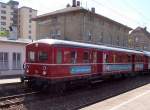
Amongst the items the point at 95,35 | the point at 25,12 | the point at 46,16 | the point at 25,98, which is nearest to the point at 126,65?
the point at 25,98

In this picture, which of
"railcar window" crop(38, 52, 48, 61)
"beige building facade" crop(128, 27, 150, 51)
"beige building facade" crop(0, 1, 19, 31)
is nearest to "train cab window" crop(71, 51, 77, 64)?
"railcar window" crop(38, 52, 48, 61)

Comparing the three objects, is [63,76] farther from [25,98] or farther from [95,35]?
[95,35]

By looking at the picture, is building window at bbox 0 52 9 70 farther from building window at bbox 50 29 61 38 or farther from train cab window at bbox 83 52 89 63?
building window at bbox 50 29 61 38

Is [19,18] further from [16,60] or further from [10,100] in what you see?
[10,100]

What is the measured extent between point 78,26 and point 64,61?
2252cm

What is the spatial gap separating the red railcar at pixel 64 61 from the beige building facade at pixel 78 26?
16992 millimetres

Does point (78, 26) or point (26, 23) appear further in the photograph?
point (26, 23)

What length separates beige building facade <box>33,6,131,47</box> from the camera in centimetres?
3706

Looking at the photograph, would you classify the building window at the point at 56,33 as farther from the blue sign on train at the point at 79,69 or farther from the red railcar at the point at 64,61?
the blue sign on train at the point at 79,69

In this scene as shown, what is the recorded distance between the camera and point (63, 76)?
14891 mm

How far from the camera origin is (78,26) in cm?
3706

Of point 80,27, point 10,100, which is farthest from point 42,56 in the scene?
point 80,27

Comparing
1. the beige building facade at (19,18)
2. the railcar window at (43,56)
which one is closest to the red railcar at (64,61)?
the railcar window at (43,56)

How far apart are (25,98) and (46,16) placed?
30249 mm
